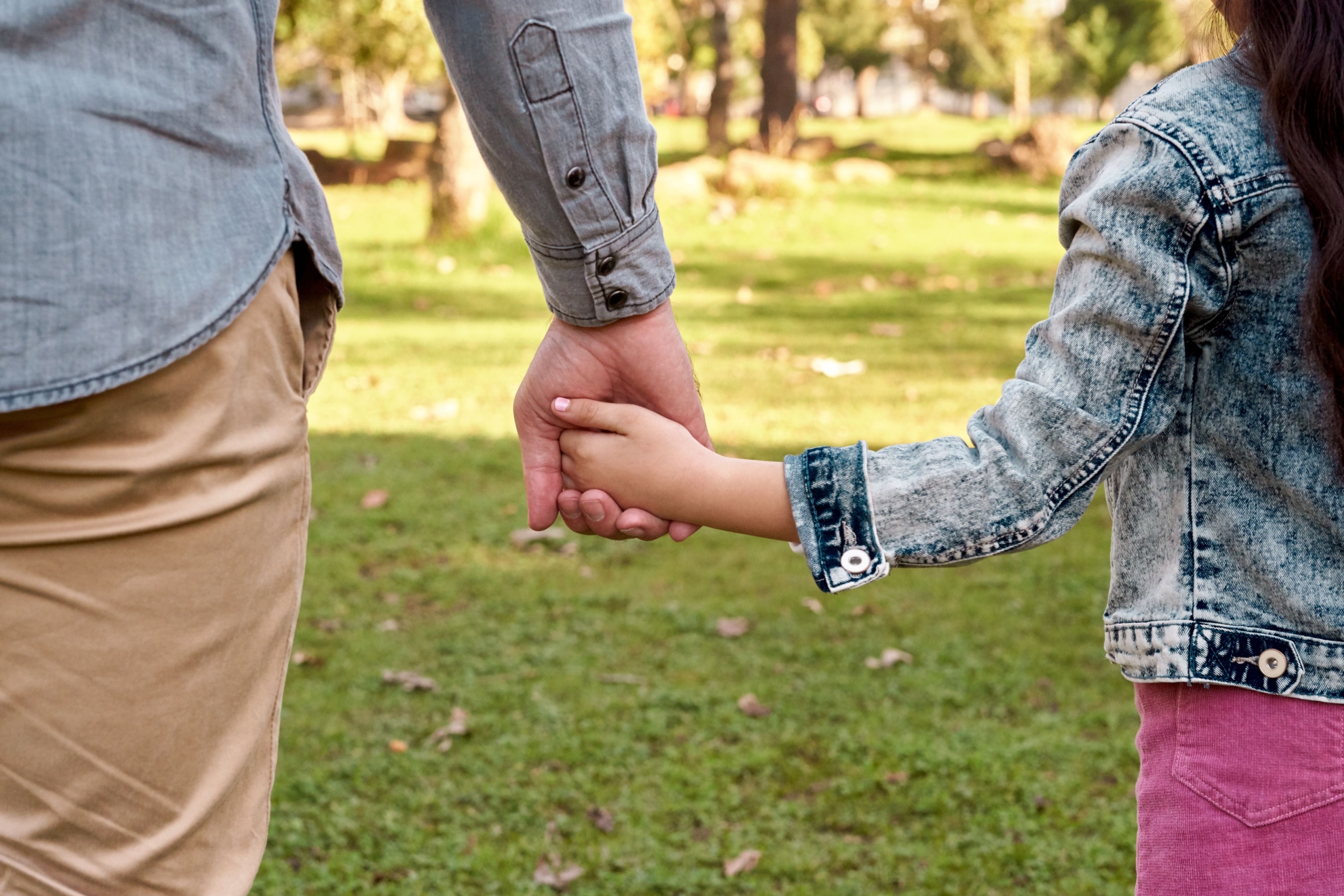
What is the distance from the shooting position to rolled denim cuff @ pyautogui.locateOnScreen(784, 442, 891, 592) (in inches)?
56.3

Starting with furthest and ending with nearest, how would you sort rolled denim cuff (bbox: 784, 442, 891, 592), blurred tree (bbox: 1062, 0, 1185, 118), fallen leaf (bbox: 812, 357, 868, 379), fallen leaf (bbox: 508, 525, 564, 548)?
blurred tree (bbox: 1062, 0, 1185, 118) < fallen leaf (bbox: 812, 357, 868, 379) < fallen leaf (bbox: 508, 525, 564, 548) < rolled denim cuff (bbox: 784, 442, 891, 592)

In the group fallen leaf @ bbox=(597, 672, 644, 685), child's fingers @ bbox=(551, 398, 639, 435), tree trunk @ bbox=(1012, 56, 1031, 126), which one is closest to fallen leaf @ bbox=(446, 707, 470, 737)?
fallen leaf @ bbox=(597, 672, 644, 685)

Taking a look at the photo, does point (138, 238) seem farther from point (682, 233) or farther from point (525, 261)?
point (682, 233)

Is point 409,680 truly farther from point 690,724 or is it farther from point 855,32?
point 855,32

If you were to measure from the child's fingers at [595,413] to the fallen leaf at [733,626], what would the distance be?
2298 millimetres

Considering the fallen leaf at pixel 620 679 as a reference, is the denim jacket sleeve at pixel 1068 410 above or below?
above

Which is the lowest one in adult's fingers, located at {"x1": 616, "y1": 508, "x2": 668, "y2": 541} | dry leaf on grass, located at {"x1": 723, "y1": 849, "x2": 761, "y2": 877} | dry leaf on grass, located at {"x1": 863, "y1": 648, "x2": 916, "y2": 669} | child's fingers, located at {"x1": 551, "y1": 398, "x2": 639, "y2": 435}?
dry leaf on grass, located at {"x1": 863, "y1": 648, "x2": 916, "y2": 669}

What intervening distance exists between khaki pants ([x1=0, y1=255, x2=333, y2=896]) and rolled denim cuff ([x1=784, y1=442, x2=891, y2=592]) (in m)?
0.56

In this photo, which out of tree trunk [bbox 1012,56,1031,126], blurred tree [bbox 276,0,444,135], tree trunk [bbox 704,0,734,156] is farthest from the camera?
tree trunk [bbox 1012,56,1031,126]

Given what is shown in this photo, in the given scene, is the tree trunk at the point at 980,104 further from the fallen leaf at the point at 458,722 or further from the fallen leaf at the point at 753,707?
the fallen leaf at the point at 458,722

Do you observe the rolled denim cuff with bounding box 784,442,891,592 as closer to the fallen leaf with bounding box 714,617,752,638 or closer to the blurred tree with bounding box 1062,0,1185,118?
the fallen leaf with bounding box 714,617,752,638

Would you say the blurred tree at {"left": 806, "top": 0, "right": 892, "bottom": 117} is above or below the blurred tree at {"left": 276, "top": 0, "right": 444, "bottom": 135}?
below

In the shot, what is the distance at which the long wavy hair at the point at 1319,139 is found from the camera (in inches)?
48.7

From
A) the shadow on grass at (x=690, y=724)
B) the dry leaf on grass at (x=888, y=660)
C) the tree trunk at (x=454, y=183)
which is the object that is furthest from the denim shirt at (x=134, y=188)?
the tree trunk at (x=454, y=183)
